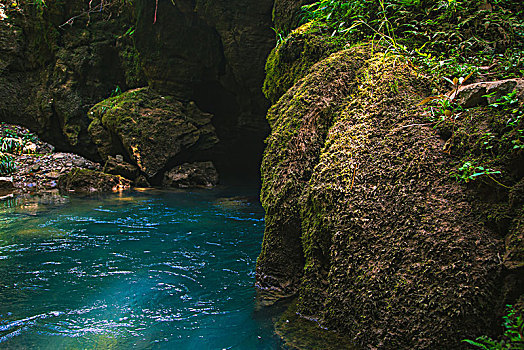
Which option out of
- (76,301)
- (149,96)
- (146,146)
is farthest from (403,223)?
(149,96)

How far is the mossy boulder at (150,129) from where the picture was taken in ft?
32.5

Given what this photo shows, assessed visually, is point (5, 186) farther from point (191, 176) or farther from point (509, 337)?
point (509, 337)

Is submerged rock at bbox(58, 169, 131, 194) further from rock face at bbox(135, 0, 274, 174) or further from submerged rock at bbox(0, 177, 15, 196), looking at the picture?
rock face at bbox(135, 0, 274, 174)

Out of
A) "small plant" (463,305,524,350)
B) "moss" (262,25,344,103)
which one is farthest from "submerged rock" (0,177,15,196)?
"small plant" (463,305,524,350)

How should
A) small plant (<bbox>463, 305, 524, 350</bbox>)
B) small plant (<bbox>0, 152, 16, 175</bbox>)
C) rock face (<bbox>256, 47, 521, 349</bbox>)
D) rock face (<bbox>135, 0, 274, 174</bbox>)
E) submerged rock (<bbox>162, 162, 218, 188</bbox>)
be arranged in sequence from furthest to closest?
submerged rock (<bbox>162, 162, 218, 188</bbox>) < small plant (<bbox>0, 152, 16, 175</bbox>) < rock face (<bbox>135, 0, 274, 174</bbox>) < rock face (<bbox>256, 47, 521, 349</bbox>) < small plant (<bbox>463, 305, 524, 350</bbox>)

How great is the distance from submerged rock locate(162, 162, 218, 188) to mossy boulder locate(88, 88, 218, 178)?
13.8 inches

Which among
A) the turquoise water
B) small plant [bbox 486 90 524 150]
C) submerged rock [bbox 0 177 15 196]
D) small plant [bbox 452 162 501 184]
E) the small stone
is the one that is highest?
small plant [bbox 486 90 524 150]

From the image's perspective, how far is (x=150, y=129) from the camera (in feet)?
33.0

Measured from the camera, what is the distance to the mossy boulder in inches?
390

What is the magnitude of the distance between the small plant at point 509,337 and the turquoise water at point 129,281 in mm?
1160

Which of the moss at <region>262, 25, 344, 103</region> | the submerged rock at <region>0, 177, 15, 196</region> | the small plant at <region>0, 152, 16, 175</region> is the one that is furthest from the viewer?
the small plant at <region>0, 152, 16, 175</region>

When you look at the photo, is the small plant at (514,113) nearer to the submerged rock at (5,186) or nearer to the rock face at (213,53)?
the rock face at (213,53)

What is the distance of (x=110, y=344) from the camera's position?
2.18 metres

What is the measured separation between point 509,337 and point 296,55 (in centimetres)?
308
